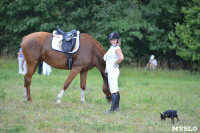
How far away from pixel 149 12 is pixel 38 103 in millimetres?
17402

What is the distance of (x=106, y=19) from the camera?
2412cm

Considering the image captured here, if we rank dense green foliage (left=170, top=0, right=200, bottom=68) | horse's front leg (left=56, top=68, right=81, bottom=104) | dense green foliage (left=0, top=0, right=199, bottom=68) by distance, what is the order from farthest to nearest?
dense green foliage (left=0, top=0, right=199, bottom=68) → dense green foliage (left=170, top=0, right=200, bottom=68) → horse's front leg (left=56, top=68, right=81, bottom=104)

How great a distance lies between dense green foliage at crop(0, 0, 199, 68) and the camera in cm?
2366

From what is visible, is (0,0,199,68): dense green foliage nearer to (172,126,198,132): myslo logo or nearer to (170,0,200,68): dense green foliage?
(170,0,200,68): dense green foliage

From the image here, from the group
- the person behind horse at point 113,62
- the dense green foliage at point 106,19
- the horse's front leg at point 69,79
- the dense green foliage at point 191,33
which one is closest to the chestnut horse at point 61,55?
the horse's front leg at point 69,79

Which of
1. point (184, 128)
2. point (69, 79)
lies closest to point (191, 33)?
point (69, 79)

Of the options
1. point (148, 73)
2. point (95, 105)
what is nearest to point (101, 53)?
point (95, 105)

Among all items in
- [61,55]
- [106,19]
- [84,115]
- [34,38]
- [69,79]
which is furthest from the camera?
[106,19]

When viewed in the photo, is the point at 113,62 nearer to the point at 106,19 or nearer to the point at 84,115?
the point at 84,115

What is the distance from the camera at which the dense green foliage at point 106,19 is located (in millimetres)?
23656

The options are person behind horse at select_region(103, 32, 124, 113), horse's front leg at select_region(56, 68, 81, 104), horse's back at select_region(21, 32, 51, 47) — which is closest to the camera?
person behind horse at select_region(103, 32, 124, 113)

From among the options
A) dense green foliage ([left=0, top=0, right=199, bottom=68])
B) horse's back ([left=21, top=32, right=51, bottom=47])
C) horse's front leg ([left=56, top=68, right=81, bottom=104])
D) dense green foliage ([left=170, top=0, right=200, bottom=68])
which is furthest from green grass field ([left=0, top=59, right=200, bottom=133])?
dense green foliage ([left=0, top=0, right=199, bottom=68])

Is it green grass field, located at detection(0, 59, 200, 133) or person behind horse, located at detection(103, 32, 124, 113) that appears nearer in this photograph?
green grass field, located at detection(0, 59, 200, 133)

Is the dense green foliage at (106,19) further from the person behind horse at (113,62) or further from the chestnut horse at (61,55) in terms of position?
the person behind horse at (113,62)
